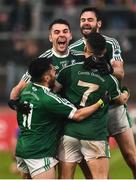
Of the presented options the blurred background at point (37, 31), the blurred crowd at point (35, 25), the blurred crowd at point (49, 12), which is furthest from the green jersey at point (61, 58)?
the blurred crowd at point (49, 12)

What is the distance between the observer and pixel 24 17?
25047 millimetres

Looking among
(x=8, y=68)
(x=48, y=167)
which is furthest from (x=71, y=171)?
(x=8, y=68)

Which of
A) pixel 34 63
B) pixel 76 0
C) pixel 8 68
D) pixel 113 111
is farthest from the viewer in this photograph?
pixel 76 0

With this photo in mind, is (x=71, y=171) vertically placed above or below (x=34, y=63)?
below

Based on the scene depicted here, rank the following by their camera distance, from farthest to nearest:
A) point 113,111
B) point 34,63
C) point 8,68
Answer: point 8,68 → point 113,111 → point 34,63

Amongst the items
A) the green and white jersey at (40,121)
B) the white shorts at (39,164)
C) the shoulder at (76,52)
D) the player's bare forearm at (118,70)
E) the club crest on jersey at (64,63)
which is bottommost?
the white shorts at (39,164)

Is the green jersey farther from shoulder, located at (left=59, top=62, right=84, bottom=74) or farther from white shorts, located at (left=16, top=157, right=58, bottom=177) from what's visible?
white shorts, located at (left=16, top=157, right=58, bottom=177)

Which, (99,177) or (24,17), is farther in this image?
(24,17)

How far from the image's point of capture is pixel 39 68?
1300 cm

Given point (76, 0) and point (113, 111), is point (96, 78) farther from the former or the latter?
point (76, 0)

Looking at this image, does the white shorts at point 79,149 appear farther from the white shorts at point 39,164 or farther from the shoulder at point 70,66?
the shoulder at point 70,66

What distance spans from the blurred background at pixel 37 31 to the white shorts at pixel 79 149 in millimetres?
10072

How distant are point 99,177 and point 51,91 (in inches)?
51.1

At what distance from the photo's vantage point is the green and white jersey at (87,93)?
1309 cm
